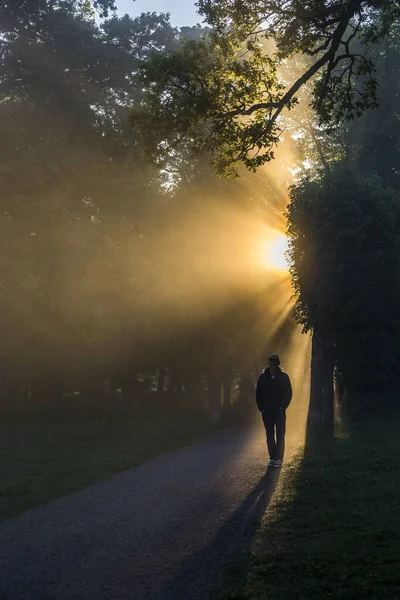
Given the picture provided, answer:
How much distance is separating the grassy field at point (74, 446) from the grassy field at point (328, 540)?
Answer: 408cm

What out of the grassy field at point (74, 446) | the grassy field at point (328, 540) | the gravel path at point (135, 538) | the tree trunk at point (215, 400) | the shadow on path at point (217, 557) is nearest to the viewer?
the grassy field at point (328, 540)

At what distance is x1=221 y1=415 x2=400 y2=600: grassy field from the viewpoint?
585 centimetres

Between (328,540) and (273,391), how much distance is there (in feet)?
19.7

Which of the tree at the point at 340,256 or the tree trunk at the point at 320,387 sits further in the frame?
the tree at the point at 340,256

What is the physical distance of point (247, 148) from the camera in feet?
39.6

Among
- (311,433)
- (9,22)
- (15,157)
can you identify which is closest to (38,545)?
(311,433)

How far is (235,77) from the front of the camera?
12070mm

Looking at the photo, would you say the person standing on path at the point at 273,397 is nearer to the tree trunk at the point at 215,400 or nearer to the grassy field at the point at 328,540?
the grassy field at the point at 328,540

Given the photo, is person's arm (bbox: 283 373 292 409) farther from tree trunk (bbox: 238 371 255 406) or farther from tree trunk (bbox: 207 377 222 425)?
tree trunk (bbox: 238 371 255 406)

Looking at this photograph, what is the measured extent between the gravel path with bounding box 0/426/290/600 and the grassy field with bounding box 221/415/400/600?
0.32 m

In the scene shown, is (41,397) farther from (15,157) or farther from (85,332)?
(15,157)

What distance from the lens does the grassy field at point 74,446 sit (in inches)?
503

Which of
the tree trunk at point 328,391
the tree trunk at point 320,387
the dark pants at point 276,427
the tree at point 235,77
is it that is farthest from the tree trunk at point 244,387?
the tree at point 235,77

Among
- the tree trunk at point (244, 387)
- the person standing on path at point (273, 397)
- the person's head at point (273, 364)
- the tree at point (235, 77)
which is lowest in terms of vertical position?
the person standing on path at point (273, 397)
